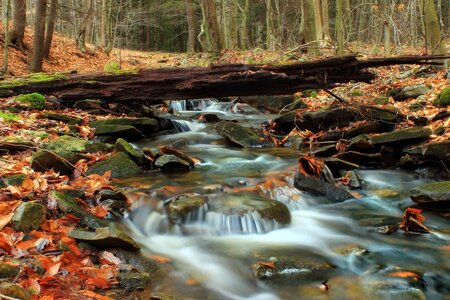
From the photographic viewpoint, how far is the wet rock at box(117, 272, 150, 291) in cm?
356

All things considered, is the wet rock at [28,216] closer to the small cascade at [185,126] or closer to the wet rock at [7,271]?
the wet rock at [7,271]

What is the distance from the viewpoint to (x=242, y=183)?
677cm

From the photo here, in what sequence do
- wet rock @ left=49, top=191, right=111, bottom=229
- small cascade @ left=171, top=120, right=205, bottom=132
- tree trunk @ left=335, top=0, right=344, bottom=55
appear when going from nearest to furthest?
1. wet rock @ left=49, top=191, right=111, bottom=229
2. small cascade @ left=171, top=120, right=205, bottom=132
3. tree trunk @ left=335, top=0, right=344, bottom=55

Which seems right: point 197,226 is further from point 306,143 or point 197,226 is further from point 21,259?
point 306,143

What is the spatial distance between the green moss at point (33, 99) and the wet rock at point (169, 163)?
154 inches

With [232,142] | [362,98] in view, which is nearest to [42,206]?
[232,142]

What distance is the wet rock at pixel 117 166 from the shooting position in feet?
22.0

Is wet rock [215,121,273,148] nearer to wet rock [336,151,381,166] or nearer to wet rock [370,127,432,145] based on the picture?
wet rock [336,151,381,166]

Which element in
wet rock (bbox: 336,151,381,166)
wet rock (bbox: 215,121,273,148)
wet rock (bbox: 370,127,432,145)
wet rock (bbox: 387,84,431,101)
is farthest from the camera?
wet rock (bbox: 387,84,431,101)

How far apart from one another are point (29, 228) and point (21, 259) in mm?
549

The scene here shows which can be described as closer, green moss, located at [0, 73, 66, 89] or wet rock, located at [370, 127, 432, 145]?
wet rock, located at [370, 127, 432, 145]

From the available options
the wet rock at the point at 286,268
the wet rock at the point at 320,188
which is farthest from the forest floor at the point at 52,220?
the wet rock at the point at 320,188

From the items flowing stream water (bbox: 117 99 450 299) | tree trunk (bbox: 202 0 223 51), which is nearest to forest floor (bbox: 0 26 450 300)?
flowing stream water (bbox: 117 99 450 299)

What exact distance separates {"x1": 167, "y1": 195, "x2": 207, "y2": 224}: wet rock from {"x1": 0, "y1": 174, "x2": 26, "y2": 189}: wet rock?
1.83 metres
